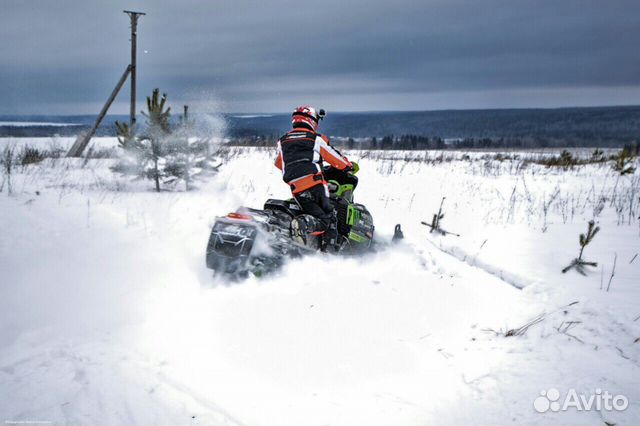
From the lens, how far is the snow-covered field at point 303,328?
2.66 m

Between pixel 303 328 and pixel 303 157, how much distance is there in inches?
84.4

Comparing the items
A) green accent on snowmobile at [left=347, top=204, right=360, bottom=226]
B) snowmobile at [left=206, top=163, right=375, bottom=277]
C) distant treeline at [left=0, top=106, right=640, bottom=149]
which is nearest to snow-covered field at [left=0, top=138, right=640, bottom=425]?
snowmobile at [left=206, top=163, right=375, bottom=277]

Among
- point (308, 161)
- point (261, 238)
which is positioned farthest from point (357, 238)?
point (261, 238)

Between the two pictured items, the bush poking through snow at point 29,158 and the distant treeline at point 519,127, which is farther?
the distant treeline at point 519,127

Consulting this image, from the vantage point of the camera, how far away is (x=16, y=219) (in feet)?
17.7

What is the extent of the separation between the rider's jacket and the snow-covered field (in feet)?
3.20

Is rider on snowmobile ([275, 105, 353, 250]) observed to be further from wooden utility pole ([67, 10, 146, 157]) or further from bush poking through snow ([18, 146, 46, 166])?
wooden utility pole ([67, 10, 146, 157])

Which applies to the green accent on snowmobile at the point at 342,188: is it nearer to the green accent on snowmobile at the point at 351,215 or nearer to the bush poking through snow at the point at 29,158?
the green accent on snowmobile at the point at 351,215

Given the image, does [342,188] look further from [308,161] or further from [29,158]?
[29,158]

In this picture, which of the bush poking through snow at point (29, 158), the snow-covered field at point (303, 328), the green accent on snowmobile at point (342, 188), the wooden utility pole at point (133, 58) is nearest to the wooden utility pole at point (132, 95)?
the wooden utility pole at point (133, 58)

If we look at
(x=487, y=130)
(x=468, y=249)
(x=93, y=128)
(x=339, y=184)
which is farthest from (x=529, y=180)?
(x=487, y=130)

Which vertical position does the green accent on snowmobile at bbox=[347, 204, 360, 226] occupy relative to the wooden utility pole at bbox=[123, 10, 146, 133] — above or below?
below

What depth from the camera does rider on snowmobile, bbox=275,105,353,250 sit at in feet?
16.0

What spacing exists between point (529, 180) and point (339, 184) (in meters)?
11.7
